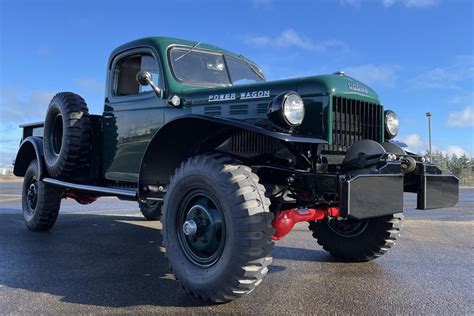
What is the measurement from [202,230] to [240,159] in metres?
0.75

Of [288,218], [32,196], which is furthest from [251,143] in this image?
[32,196]

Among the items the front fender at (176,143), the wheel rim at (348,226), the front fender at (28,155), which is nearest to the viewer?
the front fender at (176,143)

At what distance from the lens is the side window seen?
5258mm

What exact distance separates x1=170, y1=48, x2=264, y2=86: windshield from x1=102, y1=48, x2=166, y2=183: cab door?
234 mm

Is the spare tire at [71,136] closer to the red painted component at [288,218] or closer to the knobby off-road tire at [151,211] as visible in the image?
the knobby off-road tire at [151,211]

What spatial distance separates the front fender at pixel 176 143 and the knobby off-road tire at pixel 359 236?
154 cm

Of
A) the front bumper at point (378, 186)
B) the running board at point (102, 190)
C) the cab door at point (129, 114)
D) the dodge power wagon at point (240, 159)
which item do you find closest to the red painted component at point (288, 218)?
the dodge power wagon at point (240, 159)

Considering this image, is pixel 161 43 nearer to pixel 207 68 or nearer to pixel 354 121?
pixel 207 68

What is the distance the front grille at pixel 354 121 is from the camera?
151 inches

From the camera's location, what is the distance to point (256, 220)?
3.16m

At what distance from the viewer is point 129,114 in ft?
17.1

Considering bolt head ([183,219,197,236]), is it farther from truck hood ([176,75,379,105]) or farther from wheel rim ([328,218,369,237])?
wheel rim ([328,218,369,237])

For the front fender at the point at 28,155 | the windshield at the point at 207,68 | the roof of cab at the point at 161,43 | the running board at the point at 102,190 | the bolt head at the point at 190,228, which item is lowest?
the bolt head at the point at 190,228

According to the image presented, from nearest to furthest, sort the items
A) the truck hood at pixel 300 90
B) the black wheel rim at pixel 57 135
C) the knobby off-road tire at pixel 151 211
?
the truck hood at pixel 300 90, the black wheel rim at pixel 57 135, the knobby off-road tire at pixel 151 211
